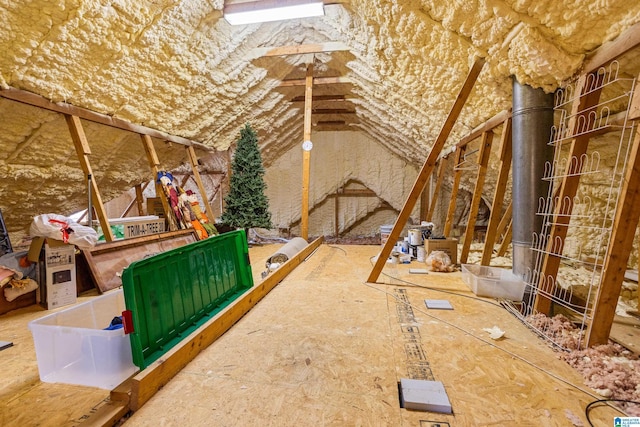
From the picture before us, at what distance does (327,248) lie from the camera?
514 cm

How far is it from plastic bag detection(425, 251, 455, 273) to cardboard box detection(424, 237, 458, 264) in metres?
0.16

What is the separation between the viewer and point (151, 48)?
3514 millimetres

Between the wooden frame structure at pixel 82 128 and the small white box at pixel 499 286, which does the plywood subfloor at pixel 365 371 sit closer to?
the small white box at pixel 499 286

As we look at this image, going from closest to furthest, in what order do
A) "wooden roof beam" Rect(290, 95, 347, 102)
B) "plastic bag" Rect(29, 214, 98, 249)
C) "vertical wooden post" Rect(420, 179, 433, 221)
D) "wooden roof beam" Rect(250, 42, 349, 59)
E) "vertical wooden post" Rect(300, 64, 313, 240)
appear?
1. "plastic bag" Rect(29, 214, 98, 249)
2. "wooden roof beam" Rect(250, 42, 349, 59)
3. "vertical wooden post" Rect(300, 64, 313, 240)
4. "wooden roof beam" Rect(290, 95, 347, 102)
5. "vertical wooden post" Rect(420, 179, 433, 221)

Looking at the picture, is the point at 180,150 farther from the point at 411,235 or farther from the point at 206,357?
the point at 206,357

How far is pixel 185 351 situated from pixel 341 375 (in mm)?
756

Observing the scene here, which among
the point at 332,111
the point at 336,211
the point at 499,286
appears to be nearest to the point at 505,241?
the point at 499,286

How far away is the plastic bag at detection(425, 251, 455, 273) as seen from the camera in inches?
136

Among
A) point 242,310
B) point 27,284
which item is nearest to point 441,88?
point 242,310

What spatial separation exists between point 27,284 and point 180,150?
4.13 m

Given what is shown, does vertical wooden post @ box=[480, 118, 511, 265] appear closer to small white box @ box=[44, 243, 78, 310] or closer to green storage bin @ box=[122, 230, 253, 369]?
green storage bin @ box=[122, 230, 253, 369]

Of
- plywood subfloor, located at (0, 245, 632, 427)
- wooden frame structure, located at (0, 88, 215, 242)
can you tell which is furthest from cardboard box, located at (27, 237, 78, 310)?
wooden frame structure, located at (0, 88, 215, 242)

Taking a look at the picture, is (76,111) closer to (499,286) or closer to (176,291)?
(176,291)

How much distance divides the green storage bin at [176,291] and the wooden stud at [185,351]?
0.13 m
